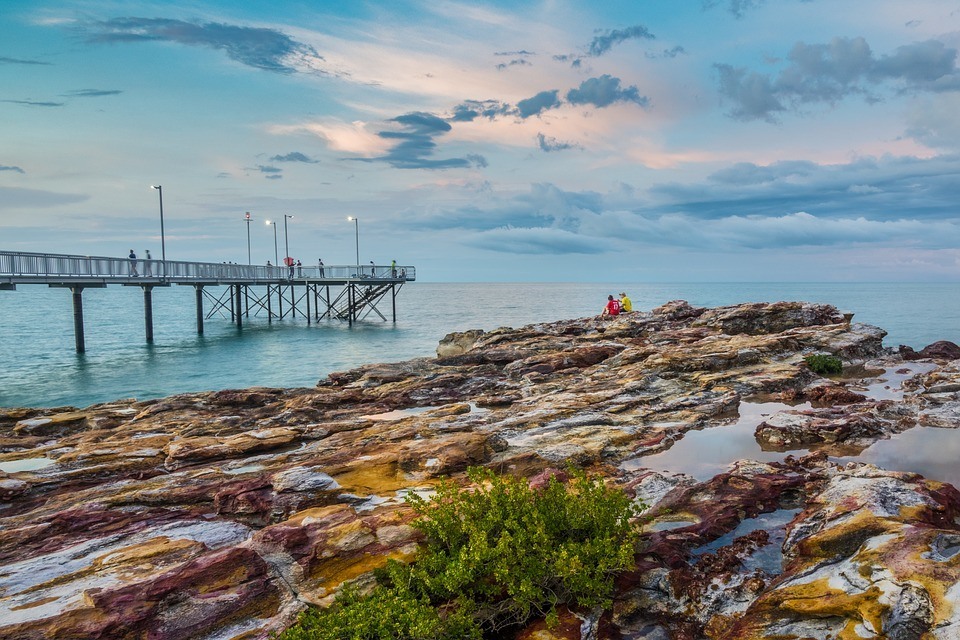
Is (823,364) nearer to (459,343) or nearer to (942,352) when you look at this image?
(942,352)

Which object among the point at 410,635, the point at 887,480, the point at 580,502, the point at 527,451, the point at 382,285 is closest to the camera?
the point at 410,635

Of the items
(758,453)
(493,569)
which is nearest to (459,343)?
(758,453)

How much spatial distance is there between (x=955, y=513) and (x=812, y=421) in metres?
5.79

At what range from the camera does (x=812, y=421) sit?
47.3 ft

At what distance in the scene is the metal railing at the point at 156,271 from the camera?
37719 millimetres

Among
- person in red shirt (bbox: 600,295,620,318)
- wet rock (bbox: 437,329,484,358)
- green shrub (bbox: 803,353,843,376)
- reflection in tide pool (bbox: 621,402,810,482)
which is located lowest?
wet rock (bbox: 437,329,484,358)

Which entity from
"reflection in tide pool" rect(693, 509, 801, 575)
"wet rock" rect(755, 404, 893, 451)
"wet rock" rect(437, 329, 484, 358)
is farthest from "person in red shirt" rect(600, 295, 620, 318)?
"reflection in tide pool" rect(693, 509, 801, 575)

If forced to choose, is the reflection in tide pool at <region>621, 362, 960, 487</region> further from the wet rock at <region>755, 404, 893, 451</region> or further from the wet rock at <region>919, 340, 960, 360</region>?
the wet rock at <region>919, 340, 960, 360</region>

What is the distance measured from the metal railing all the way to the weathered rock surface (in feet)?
76.4

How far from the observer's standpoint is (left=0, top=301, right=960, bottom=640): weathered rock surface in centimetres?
660

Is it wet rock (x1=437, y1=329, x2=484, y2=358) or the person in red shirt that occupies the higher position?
the person in red shirt

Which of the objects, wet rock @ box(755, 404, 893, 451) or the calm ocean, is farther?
the calm ocean

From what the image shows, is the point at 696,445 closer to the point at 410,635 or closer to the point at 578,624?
the point at 578,624

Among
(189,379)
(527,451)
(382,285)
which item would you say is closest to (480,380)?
(527,451)
